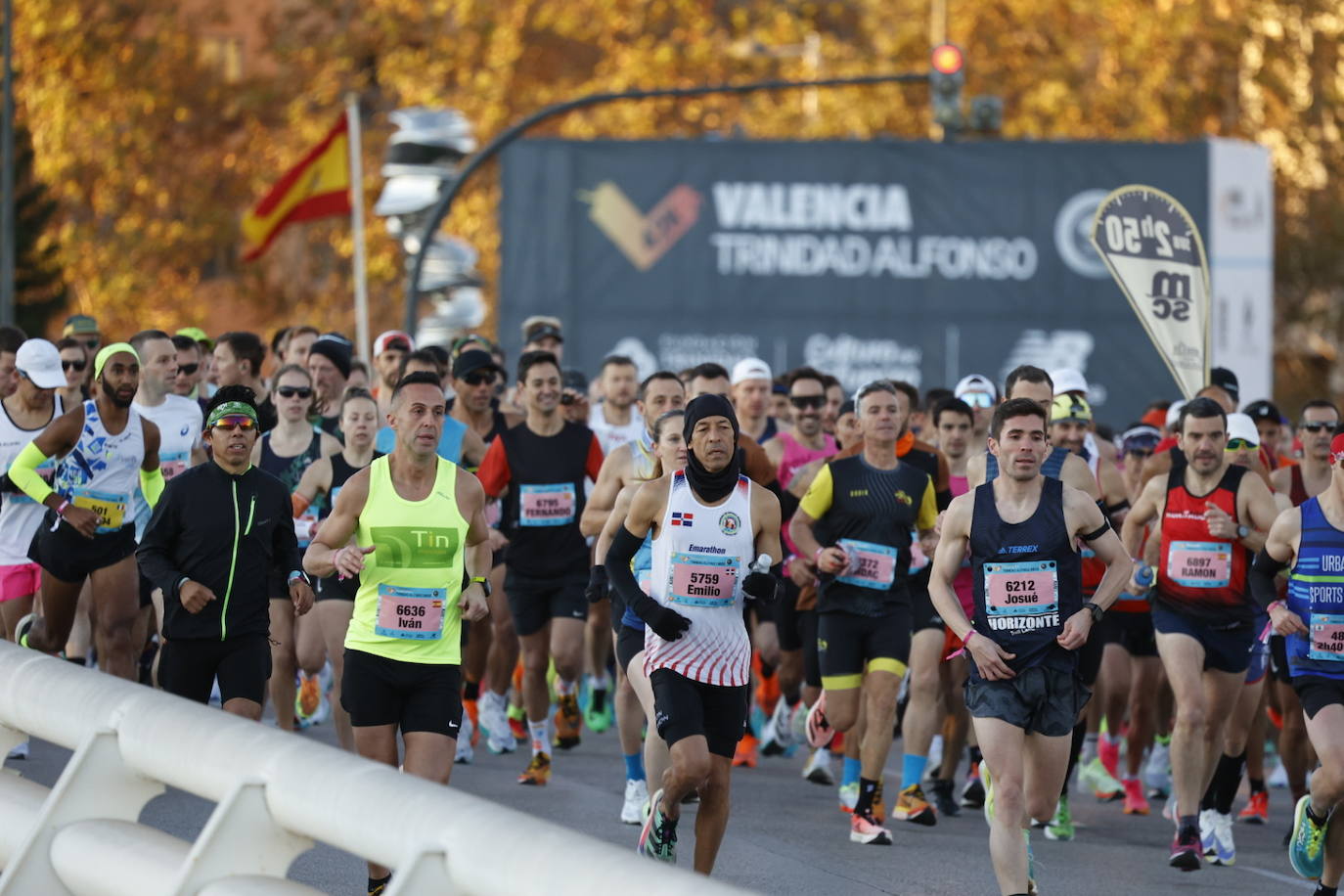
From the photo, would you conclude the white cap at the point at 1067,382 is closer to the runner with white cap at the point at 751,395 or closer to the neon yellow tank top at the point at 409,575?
the runner with white cap at the point at 751,395

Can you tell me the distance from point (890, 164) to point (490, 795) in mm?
18727

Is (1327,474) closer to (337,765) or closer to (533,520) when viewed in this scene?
(533,520)

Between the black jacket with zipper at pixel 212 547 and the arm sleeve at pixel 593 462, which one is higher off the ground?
the arm sleeve at pixel 593 462

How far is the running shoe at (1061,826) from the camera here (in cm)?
1070

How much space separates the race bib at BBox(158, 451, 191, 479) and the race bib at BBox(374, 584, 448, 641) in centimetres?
435

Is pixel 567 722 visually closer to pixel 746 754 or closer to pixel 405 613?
pixel 746 754

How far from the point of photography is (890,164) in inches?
1121

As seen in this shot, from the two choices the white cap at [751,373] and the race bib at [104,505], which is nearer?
the race bib at [104,505]

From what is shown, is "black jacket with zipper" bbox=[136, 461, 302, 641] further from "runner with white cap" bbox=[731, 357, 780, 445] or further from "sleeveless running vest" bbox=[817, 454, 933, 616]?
"runner with white cap" bbox=[731, 357, 780, 445]

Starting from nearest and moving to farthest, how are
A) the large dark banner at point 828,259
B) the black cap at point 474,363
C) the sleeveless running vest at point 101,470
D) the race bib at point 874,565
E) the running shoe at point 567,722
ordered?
the race bib at point 874,565 → the sleeveless running vest at point 101,470 → the black cap at point 474,363 → the running shoe at point 567,722 → the large dark banner at point 828,259

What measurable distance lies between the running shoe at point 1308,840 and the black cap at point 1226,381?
5.05 meters

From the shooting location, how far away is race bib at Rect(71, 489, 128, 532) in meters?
10.8

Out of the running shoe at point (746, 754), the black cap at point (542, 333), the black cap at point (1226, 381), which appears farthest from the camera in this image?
the black cap at point (542, 333)

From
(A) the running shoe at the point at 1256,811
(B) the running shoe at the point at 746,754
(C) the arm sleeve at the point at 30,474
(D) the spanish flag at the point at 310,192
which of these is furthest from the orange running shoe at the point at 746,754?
(D) the spanish flag at the point at 310,192
